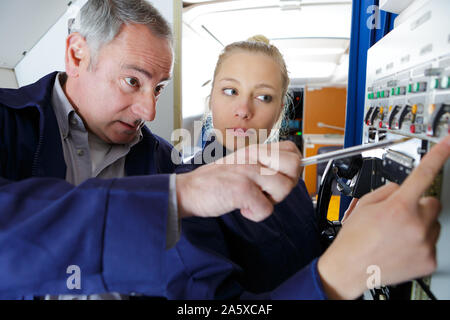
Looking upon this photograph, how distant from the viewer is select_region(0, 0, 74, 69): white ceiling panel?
1692mm

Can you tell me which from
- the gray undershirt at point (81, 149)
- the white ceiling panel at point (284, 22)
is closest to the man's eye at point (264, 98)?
the gray undershirt at point (81, 149)

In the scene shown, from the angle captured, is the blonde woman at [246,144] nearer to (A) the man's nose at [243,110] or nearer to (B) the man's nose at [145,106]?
(A) the man's nose at [243,110]

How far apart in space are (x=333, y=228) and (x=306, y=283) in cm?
78

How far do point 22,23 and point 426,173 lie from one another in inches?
83.8

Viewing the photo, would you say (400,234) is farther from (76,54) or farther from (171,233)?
(76,54)

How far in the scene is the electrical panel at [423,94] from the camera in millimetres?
624

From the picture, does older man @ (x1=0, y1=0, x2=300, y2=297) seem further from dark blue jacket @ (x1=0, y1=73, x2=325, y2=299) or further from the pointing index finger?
the pointing index finger

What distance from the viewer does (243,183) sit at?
0.66m

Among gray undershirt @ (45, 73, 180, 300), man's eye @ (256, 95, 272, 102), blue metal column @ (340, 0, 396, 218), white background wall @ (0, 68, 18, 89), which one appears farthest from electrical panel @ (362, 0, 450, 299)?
white background wall @ (0, 68, 18, 89)

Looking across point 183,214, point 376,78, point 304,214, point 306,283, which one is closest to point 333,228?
point 304,214

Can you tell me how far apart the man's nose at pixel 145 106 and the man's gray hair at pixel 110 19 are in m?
0.25

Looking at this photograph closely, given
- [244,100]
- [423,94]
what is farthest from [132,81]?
[423,94]

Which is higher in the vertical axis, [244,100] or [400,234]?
[244,100]
